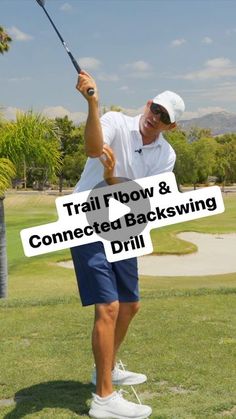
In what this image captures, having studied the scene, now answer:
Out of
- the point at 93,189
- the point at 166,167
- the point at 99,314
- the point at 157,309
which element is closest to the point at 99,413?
the point at 99,314

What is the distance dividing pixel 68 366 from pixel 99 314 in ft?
3.46

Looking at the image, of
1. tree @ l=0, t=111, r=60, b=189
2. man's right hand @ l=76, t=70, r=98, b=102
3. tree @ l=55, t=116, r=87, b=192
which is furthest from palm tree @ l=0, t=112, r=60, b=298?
tree @ l=55, t=116, r=87, b=192

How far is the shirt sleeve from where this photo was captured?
127 inches

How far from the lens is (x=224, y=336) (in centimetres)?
501

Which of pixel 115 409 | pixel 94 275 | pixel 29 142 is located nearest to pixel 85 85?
pixel 94 275

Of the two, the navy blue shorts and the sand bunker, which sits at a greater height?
the navy blue shorts

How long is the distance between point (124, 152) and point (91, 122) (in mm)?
438

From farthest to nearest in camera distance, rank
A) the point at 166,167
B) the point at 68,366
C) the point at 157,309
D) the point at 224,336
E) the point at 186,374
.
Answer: the point at 157,309
the point at 224,336
the point at 68,366
the point at 186,374
the point at 166,167

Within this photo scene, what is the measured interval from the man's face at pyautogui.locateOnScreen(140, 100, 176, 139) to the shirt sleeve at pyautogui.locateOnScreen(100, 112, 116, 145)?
21cm

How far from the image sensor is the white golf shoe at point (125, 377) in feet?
12.7

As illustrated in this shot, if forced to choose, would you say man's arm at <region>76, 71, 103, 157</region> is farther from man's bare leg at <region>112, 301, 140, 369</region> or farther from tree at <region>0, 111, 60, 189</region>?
tree at <region>0, 111, 60, 189</region>

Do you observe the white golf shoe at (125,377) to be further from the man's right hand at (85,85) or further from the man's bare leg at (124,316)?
the man's right hand at (85,85)

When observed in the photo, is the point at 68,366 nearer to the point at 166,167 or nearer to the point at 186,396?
the point at 186,396

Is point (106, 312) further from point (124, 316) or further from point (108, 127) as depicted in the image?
point (108, 127)
